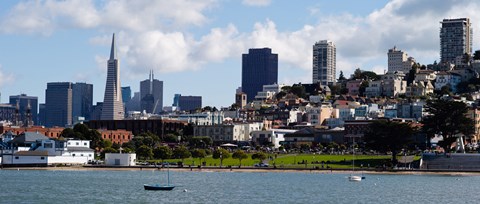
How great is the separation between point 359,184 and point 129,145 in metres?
71.5

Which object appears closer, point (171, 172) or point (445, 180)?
point (445, 180)

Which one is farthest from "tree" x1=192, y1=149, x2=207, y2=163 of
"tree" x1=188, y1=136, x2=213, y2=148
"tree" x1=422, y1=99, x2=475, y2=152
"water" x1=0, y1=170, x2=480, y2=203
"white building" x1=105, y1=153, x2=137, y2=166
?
"tree" x1=188, y1=136, x2=213, y2=148

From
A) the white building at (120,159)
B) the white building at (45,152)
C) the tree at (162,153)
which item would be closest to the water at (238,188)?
the white building at (120,159)

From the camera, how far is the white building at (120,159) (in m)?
140

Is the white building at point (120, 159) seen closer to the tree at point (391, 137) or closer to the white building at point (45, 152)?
the white building at point (45, 152)

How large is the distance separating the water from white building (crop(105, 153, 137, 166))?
9.45 meters

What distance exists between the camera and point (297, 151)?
176m

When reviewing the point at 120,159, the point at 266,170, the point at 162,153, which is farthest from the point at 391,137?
the point at 120,159

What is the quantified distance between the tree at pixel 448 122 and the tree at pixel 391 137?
4909 millimetres

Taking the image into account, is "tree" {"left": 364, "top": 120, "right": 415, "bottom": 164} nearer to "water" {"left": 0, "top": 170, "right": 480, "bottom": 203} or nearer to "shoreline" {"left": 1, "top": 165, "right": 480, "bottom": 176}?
"shoreline" {"left": 1, "top": 165, "right": 480, "bottom": 176}

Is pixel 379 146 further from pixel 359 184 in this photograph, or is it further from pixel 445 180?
pixel 359 184

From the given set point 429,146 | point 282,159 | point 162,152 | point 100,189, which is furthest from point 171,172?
point 429,146

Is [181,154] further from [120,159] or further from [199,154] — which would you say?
[120,159]

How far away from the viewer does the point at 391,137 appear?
5709 inches
